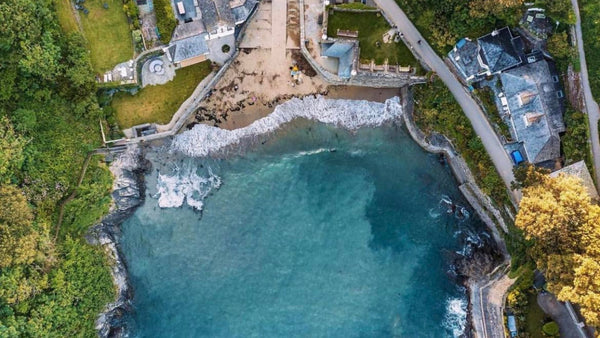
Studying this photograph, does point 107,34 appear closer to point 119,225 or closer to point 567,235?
point 119,225

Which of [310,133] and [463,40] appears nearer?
[463,40]

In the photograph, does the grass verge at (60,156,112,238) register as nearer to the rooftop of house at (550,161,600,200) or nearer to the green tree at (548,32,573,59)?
the rooftop of house at (550,161,600,200)

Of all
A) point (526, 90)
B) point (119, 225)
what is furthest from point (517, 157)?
point (119, 225)

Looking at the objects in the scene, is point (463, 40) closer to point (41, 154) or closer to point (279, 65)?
point (279, 65)

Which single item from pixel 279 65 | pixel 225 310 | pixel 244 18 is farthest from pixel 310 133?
pixel 225 310

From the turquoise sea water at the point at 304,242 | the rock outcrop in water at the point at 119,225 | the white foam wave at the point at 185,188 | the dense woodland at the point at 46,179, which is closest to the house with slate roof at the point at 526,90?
the turquoise sea water at the point at 304,242
